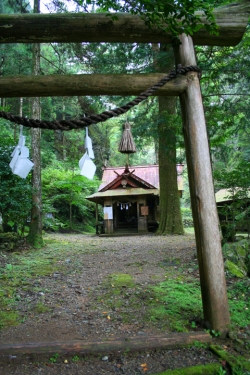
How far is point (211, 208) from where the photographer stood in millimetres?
3020

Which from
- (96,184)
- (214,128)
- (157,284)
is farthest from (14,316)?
(96,184)

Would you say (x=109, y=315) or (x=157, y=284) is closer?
(x=109, y=315)

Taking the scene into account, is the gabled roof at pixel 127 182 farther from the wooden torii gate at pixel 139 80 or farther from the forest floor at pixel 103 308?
the wooden torii gate at pixel 139 80

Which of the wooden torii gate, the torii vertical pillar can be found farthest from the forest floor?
the wooden torii gate

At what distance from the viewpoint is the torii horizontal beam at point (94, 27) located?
10.4 feet

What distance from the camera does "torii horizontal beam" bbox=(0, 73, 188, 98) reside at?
3.16m

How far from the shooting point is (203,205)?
3.02 meters

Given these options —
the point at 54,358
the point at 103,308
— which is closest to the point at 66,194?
the point at 103,308

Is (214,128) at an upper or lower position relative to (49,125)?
upper

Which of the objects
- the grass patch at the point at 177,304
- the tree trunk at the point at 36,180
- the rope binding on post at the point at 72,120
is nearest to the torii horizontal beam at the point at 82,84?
the rope binding on post at the point at 72,120

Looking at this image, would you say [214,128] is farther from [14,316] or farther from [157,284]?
[14,316]

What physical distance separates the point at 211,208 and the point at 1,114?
2226mm

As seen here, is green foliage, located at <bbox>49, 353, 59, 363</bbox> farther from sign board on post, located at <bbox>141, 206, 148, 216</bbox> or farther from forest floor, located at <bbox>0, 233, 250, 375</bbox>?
sign board on post, located at <bbox>141, 206, 148, 216</bbox>

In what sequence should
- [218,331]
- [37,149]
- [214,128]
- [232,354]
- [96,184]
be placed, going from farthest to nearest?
[96,184] → [37,149] → [214,128] → [218,331] → [232,354]
